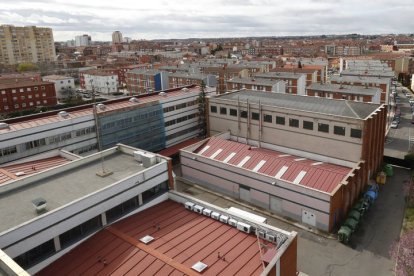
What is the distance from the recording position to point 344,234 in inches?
1244

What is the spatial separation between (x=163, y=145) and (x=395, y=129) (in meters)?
47.0

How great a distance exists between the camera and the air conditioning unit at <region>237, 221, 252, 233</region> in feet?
78.0

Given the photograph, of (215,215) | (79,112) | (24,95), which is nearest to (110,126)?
(79,112)

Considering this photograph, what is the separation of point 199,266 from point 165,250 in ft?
8.87

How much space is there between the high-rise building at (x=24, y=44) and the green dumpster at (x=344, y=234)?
198952 mm

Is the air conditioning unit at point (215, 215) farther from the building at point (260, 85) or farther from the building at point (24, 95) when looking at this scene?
the building at point (24, 95)

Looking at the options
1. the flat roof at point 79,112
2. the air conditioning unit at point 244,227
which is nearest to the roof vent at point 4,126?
the flat roof at point 79,112

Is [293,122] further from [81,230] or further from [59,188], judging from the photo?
[81,230]

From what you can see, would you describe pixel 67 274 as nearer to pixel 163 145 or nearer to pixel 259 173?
pixel 259 173

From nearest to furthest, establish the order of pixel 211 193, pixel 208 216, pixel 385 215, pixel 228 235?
pixel 228 235 → pixel 208 216 → pixel 385 215 → pixel 211 193

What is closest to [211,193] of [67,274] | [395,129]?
[67,274]

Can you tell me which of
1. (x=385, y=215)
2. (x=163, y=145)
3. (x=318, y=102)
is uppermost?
(x=318, y=102)

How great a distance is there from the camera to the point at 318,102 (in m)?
46.6

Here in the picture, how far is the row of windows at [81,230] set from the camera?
67.0ft
